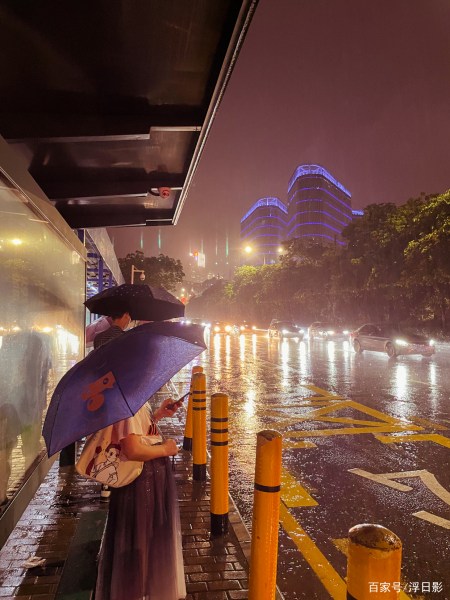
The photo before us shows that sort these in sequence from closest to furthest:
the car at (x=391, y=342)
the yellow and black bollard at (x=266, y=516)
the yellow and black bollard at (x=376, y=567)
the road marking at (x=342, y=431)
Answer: the yellow and black bollard at (x=376, y=567) < the yellow and black bollard at (x=266, y=516) < the road marking at (x=342, y=431) < the car at (x=391, y=342)

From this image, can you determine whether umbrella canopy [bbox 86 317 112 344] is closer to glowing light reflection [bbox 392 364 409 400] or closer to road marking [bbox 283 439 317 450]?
Result: road marking [bbox 283 439 317 450]

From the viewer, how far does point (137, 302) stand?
3.78 metres

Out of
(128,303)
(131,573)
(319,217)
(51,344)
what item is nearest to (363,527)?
(131,573)

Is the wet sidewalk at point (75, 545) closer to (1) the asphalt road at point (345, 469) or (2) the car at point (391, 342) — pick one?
(1) the asphalt road at point (345, 469)

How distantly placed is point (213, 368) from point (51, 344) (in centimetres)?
1267

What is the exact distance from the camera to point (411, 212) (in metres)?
30.4

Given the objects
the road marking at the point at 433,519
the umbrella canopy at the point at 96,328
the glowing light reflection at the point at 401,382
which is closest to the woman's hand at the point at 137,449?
the road marking at the point at 433,519

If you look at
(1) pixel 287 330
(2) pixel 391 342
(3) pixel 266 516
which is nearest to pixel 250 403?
(3) pixel 266 516

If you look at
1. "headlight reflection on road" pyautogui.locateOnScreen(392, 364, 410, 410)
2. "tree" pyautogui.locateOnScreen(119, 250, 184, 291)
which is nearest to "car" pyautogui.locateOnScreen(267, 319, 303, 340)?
"tree" pyautogui.locateOnScreen(119, 250, 184, 291)

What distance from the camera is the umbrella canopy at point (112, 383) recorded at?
232cm

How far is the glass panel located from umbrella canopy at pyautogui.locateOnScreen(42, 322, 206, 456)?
1651 mm

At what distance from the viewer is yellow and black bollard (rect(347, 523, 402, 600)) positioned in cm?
180

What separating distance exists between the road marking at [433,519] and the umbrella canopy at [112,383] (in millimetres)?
3613

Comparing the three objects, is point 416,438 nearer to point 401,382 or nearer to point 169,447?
point 169,447
